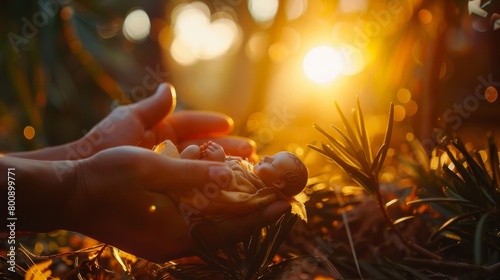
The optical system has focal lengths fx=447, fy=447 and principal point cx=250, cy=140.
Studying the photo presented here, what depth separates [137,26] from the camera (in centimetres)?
247

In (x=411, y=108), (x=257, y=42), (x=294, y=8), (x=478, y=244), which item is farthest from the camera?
(x=257, y=42)

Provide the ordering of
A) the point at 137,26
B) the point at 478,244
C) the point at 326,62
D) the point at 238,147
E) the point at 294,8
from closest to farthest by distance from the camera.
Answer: the point at 478,244 < the point at 238,147 < the point at 326,62 < the point at 294,8 < the point at 137,26

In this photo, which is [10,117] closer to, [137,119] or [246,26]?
[137,119]

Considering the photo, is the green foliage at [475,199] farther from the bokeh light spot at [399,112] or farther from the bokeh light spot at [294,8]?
the bokeh light spot at [294,8]

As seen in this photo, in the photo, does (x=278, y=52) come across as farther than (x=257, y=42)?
No

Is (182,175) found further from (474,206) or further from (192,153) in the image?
(474,206)

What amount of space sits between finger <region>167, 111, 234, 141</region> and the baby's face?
0.27 meters

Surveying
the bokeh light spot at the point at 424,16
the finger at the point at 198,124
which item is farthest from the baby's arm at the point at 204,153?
the bokeh light spot at the point at 424,16

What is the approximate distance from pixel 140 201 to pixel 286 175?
0.59ft

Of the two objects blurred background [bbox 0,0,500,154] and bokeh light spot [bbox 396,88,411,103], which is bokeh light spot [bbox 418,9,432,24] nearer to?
blurred background [bbox 0,0,500,154]

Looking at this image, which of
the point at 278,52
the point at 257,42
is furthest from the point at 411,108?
the point at 257,42

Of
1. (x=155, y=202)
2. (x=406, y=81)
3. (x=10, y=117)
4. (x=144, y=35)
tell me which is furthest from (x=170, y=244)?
(x=144, y=35)

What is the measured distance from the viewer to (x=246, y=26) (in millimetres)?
2350

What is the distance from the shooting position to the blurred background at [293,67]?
1073 mm
